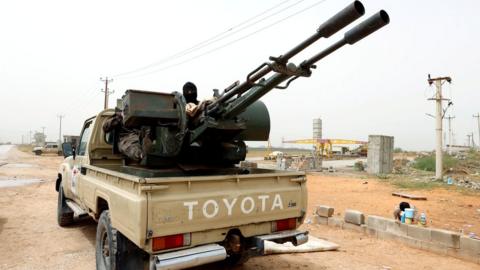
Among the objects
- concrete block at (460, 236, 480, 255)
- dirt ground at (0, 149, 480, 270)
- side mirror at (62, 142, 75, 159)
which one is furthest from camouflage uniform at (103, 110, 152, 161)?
concrete block at (460, 236, 480, 255)

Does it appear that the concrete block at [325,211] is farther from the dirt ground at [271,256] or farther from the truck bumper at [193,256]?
the truck bumper at [193,256]

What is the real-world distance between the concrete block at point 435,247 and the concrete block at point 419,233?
6 centimetres

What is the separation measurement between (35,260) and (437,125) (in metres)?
16.4

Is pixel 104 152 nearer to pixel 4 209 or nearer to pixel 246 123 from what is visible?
pixel 246 123

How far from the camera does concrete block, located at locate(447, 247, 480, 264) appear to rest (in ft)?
16.7

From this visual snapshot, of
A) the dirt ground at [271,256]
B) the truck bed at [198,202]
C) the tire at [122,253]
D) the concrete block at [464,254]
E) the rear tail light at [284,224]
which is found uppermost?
the truck bed at [198,202]

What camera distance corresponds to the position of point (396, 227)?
616 centimetres

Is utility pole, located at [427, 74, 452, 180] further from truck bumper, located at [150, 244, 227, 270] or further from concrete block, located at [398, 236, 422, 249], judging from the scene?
truck bumper, located at [150, 244, 227, 270]

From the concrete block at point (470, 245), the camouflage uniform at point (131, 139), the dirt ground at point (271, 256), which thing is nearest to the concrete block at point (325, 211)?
the dirt ground at point (271, 256)

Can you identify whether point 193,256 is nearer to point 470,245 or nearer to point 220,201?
point 220,201

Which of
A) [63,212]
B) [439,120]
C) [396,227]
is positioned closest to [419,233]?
[396,227]

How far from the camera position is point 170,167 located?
14.6 ft

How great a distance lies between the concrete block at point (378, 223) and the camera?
635cm

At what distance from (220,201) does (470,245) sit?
3896mm
